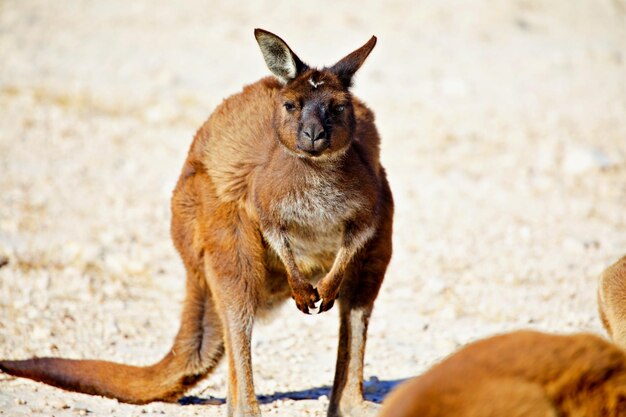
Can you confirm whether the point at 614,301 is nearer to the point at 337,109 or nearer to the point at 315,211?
the point at 315,211

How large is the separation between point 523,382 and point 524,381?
12mm

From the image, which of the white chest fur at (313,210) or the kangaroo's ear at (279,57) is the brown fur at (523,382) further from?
the kangaroo's ear at (279,57)

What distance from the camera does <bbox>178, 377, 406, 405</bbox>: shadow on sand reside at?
20.3ft

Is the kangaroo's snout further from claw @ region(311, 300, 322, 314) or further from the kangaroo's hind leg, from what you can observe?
claw @ region(311, 300, 322, 314)

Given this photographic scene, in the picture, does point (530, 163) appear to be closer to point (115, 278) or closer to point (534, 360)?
point (115, 278)

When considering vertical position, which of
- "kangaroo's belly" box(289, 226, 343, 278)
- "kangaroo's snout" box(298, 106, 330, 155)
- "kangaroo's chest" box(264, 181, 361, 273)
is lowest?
"kangaroo's belly" box(289, 226, 343, 278)

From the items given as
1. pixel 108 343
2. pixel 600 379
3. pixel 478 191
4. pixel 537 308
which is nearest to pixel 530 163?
pixel 478 191

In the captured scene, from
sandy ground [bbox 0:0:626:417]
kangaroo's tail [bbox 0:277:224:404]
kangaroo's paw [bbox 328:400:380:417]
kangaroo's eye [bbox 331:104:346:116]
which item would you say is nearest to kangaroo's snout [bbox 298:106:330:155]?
kangaroo's eye [bbox 331:104:346:116]

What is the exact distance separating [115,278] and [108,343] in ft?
4.85

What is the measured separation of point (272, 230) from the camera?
5.57 meters

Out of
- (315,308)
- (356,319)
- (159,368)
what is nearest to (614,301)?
(356,319)

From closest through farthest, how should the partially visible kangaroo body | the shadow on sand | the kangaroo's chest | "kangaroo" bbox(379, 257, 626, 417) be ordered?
1. "kangaroo" bbox(379, 257, 626, 417)
2. the partially visible kangaroo body
3. the kangaroo's chest
4. the shadow on sand

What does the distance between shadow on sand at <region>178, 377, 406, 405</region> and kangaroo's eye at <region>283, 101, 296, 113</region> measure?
1.94m

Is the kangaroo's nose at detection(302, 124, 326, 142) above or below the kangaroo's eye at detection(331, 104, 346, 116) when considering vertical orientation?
below
